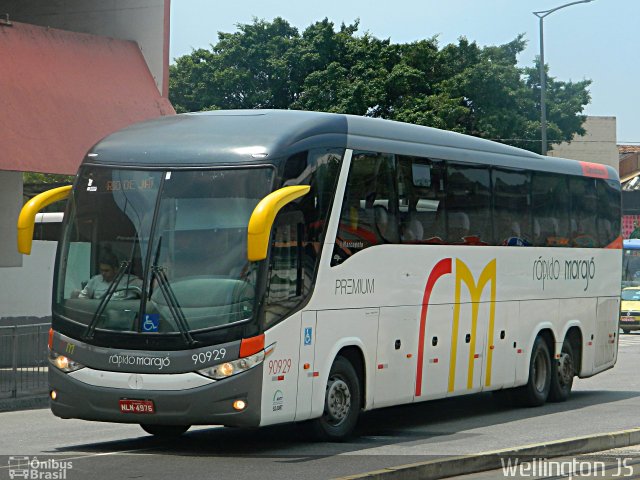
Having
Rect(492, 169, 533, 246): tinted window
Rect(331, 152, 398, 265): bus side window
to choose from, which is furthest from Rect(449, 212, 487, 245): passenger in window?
Rect(331, 152, 398, 265): bus side window

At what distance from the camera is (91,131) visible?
22547mm

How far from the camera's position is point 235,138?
42.4 ft

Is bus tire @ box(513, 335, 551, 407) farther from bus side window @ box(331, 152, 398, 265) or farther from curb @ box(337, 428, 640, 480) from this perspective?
bus side window @ box(331, 152, 398, 265)

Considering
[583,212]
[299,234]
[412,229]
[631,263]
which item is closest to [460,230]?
[412,229]

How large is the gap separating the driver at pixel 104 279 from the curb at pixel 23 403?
20.7 feet

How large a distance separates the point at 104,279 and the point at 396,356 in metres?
3.87

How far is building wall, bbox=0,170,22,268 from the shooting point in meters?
23.9

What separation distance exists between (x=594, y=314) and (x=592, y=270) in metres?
0.72

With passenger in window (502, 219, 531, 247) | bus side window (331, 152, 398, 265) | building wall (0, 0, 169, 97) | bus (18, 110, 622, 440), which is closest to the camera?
bus (18, 110, 622, 440)

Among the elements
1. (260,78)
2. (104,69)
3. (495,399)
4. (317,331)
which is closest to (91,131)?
(104,69)

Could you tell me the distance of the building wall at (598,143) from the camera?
87.8 metres

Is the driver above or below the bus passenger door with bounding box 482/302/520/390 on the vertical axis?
above

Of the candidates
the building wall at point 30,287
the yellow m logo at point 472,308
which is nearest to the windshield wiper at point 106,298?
the yellow m logo at point 472,308

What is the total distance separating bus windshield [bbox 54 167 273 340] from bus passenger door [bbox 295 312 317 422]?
97 cm
